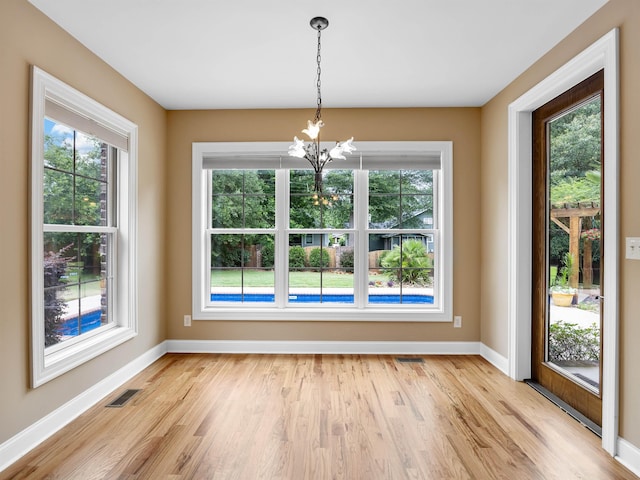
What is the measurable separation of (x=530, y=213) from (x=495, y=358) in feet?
4.80

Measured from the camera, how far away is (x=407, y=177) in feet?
14.5

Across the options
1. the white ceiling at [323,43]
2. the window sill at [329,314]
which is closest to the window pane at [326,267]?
the window sill at [329,314]

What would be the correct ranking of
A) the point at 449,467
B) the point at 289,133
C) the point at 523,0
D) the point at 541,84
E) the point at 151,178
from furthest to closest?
the point at 289,133
the point at 151,178
the point at 541,84
the point at 523,0
the point at 449,467

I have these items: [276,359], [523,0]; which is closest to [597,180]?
[523,0]

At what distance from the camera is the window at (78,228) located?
246 cm

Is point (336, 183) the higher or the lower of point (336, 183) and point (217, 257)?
the higher

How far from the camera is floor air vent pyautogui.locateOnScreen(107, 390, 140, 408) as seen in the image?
3.00 m

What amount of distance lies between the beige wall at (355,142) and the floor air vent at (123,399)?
115 centimetres

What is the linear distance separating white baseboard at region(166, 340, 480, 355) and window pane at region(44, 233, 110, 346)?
1152 mm

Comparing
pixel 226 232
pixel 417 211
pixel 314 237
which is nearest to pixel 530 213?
pixel 417 211

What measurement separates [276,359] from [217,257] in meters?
1.32

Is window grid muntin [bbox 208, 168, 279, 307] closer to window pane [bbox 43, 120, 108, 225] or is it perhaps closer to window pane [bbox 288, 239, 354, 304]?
window pane [bbox 288, 239, 354, 304]

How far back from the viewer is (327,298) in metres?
4.46

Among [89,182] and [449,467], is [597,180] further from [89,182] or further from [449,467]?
[89,182]
